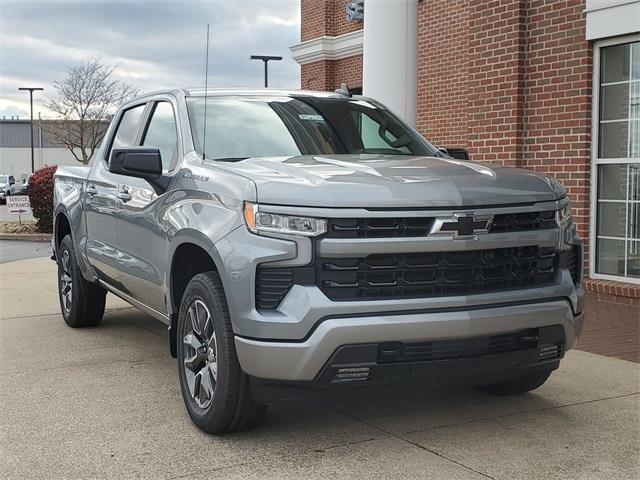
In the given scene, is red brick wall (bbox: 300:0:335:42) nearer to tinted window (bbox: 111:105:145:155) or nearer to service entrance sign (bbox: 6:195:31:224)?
service entrance sign (bbox: 6:195:31:224)

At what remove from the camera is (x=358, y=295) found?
3.78 m

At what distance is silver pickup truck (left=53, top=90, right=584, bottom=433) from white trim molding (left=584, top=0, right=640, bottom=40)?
3.99 metres

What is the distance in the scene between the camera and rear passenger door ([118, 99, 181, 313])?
500 cm

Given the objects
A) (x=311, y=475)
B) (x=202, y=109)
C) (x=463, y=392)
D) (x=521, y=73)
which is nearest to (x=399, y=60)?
(x=521, y=73)

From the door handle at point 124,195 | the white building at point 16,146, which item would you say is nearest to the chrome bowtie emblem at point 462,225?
the door handle at point 124,195

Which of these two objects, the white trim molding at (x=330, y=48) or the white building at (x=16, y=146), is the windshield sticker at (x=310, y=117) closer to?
the white trim molding at (x=330, y=48)

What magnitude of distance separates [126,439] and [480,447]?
6.07 ft

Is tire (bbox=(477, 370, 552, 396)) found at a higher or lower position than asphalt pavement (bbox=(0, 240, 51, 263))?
higher

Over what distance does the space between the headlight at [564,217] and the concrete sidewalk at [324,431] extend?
3.66 feet

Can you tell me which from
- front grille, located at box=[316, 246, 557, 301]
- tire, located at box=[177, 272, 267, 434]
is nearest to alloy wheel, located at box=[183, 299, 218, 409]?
tire, located at box=[177, 272, 267, 434]

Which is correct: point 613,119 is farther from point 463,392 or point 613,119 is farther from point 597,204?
point 463,392

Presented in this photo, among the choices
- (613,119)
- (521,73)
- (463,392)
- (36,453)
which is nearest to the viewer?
(36,453)

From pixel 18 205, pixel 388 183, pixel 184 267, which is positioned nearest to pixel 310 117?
pixel 184 267

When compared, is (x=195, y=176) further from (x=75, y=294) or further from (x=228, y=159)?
(x=75, y=294)
